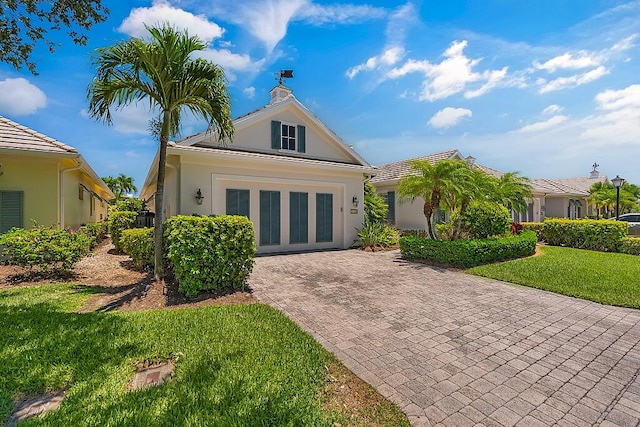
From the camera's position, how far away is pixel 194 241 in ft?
20.9

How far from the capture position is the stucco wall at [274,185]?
11195 mm

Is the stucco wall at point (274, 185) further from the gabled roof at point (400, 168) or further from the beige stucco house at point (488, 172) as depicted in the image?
the gabled roof at point (400, 168)

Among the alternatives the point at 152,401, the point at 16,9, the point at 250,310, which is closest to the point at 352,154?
the point at 250,310

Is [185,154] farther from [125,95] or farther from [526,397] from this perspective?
[526,397]

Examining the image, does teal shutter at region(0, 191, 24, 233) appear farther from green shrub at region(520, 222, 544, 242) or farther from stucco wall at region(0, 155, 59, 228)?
green shrub at region(520, 222, 544, 242)

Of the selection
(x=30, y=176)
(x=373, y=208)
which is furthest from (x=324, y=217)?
(x=30, y=176)

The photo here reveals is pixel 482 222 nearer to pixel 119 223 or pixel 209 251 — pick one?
pixel 209 251

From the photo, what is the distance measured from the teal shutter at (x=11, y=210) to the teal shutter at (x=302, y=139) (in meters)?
11.0

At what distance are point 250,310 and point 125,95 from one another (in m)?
6.02

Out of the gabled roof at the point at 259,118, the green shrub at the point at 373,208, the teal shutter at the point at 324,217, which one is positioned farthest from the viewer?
the green shrub at the point at 373,208

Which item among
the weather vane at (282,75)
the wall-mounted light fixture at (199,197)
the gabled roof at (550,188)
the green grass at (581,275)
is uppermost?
the weather vane at (282,75)

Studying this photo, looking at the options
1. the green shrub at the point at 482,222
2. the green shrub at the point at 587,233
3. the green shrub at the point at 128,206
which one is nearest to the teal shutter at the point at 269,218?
the green shrub at the point at 128,206

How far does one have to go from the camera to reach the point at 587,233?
50.8 ft

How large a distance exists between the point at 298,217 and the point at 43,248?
8.85 metres
